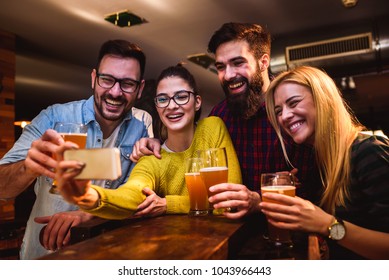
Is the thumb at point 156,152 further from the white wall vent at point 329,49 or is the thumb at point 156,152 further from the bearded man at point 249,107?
the white wall vent at point 329,49

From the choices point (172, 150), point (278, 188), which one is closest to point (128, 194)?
point (172, 150)

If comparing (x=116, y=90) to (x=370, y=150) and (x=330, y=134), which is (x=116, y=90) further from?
(x=370, y=150)

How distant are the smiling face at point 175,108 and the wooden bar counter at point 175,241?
377 mm

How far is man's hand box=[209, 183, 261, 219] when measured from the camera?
3.39 ft

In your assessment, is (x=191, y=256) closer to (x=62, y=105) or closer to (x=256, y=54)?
(x=62, y=105)

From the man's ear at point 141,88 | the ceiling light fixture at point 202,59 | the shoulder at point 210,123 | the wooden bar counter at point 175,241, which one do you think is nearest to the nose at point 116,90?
the man's ear at point 141,88

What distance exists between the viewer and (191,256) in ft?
2.33

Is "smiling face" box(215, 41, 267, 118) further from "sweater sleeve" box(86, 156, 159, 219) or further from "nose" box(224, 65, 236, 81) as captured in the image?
"sweater sleeve" box(86, 156, 159, 219)

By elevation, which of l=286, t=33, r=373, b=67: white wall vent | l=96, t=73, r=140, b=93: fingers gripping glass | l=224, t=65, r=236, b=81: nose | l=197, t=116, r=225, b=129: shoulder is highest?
l=286, t=33, r=373, b=67: white wall vent

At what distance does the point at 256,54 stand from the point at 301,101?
562 millimetres

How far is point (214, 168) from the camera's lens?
3.60 feet

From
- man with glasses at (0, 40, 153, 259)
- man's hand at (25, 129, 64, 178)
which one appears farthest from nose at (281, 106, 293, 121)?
man's hand at (25, 129, 64, 178)

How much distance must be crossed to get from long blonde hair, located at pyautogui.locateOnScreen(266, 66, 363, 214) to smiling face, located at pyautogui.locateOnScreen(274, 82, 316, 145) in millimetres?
24

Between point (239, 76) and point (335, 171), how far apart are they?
2.28 ft
